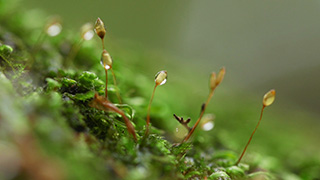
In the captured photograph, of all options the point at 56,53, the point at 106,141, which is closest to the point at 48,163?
the point at 106,141

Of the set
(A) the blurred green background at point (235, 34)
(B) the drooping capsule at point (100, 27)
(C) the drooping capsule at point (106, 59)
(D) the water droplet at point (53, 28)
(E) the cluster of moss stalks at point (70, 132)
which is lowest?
(E) the cluster of moss stalks at point (70, 132)

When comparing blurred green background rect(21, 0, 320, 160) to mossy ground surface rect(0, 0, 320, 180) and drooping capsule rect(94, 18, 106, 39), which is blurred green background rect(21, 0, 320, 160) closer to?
mossy ground surface rect(0, 0, 320, 180)

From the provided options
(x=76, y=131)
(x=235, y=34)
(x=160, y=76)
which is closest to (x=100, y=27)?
(x=160, y=76)

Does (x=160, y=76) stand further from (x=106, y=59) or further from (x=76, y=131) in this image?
(x=76, y=131)

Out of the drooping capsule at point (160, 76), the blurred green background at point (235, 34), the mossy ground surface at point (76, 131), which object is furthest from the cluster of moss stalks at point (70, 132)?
the blurred green background at point (235, 34)

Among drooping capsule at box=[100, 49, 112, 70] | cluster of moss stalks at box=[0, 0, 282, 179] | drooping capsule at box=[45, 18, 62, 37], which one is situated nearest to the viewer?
cluster of moss stalks at box=[0, 0, 282, 179]

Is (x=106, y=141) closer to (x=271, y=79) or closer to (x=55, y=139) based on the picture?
(x=55, y=139)

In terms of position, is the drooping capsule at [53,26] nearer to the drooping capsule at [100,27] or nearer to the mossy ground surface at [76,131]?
the mossy ground surface at [76,131]

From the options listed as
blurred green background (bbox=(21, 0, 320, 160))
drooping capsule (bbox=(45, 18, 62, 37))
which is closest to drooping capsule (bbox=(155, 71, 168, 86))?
drooping capsule (bbox=(45, 18, 62, 37))
